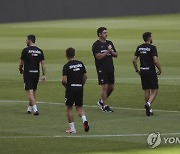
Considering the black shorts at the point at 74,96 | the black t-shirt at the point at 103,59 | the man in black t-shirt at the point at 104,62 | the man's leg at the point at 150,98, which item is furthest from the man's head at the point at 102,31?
the black shorts at the point at 74,96

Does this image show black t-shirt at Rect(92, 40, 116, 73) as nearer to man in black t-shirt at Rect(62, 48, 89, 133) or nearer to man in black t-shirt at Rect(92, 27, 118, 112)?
man in black t-shirt at Rect(92, 27, 118, 112)

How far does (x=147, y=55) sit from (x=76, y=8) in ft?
147

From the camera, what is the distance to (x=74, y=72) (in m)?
19.8

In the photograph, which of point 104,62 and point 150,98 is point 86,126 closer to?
point 150,98

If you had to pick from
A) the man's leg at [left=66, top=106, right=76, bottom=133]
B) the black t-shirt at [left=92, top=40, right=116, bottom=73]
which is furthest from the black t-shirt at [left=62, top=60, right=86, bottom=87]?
the black t-shirt at [left=92, top=40, right=116, bottom=73]

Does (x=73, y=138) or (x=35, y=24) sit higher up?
(x=35, y=24)

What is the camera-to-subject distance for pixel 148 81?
75.8 ft

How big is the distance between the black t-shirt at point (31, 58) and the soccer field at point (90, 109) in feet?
3.93

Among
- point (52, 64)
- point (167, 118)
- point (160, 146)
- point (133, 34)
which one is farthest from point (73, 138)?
point (133, 34)

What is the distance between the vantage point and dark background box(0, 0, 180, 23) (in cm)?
6462

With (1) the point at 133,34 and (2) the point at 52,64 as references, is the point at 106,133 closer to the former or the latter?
(2) the point at 52,64

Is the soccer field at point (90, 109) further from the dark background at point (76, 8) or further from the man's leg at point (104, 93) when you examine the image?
the dark background at point (76, 8)

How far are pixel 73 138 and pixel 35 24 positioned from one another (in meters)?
43.9

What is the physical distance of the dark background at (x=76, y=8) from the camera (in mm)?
64625
